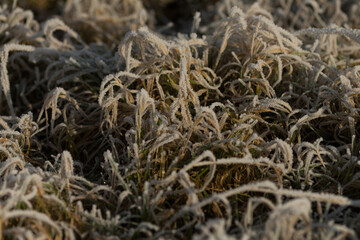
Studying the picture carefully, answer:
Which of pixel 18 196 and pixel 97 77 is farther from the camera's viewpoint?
pixel 97 77

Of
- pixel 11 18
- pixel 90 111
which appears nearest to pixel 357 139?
pixel 90 111

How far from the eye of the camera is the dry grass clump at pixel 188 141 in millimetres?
1142

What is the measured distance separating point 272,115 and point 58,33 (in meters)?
1.63

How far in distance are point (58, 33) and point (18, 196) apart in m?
1.76

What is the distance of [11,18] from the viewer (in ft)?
7.05

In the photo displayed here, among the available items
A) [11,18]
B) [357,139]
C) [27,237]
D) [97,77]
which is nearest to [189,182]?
[27,237]

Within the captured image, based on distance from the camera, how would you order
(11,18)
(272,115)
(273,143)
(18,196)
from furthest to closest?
(11,18), (272,115), (273,143), (18,196)

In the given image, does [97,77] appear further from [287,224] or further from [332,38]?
[287,224]

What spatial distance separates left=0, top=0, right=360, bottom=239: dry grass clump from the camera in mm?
1142

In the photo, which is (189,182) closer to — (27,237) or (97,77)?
(27,237)

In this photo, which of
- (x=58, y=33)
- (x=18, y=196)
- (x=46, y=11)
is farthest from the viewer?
(x=46, y=11)

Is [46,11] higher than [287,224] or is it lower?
higher

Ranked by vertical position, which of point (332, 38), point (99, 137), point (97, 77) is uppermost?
point (332, 38)

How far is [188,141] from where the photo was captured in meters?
1.36
